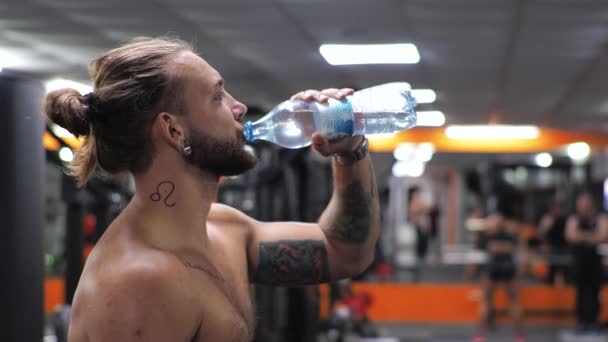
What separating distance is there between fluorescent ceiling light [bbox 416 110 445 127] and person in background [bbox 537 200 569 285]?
1.62m

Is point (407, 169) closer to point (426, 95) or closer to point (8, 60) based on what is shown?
point (426, 95)

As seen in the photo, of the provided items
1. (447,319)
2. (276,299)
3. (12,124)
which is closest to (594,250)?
(447,319)

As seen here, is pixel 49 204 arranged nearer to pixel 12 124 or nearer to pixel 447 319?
pixel 447 319

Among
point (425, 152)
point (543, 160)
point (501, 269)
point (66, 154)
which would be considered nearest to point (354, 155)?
point (66, 154)

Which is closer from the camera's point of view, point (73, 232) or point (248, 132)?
point (248, 132)

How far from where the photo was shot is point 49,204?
960 cm

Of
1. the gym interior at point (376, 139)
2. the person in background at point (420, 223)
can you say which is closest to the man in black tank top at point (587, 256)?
the gym interior at point (376, 139)

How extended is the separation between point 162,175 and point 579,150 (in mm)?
11973

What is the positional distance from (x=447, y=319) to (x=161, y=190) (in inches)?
367

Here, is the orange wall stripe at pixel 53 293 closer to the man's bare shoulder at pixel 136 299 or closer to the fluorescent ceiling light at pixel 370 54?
the fluorescent ceiling light at pixel 370 54

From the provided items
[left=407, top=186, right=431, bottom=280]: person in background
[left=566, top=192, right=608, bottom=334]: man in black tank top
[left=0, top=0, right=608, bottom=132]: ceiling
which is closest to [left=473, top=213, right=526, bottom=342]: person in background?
[left=566, top=192, right=608, bottom=334]: man in black tank top

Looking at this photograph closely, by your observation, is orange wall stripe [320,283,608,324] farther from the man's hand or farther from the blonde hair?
the blonde hair

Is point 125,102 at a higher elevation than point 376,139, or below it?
below

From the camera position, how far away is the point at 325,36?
5.27 metres
